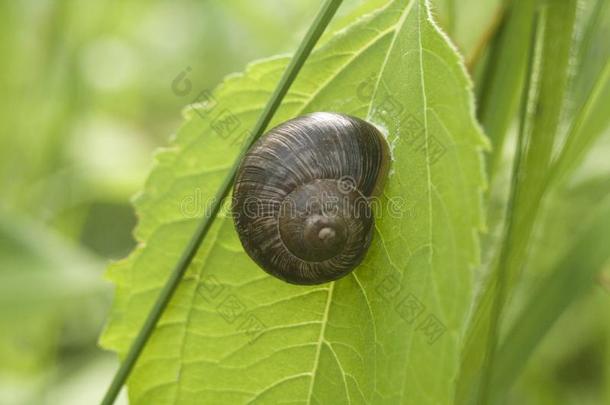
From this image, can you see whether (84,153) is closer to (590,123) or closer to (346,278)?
(346,278)

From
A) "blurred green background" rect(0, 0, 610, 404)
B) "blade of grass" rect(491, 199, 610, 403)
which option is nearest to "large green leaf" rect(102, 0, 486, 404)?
"blurred green background" rect(0, 0, 610, 404)

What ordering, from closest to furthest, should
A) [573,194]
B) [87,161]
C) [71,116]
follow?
[573,194] → [71,116] → [87,161]

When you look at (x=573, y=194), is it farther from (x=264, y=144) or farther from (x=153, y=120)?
(x=153, y=120)

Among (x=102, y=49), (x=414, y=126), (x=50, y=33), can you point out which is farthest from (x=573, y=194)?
(x=102, y=49)

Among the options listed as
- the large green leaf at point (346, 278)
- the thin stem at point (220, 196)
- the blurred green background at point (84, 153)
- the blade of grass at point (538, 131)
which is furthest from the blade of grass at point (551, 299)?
the thin stem at point (220, 196)

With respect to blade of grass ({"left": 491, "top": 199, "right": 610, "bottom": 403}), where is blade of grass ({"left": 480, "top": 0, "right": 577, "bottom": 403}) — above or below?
above

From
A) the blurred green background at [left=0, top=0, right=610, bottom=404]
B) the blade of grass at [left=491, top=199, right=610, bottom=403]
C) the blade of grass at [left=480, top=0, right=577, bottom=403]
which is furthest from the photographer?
the blurred green background at [left=0, top=0, right=610, bottom=404]

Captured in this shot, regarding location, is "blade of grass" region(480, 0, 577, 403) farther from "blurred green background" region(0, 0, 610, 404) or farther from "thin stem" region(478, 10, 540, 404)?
"blurred green background" region(0, 0, 610, 404)

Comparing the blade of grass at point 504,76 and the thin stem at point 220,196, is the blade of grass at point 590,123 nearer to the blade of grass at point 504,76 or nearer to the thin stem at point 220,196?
the blade of grass at point 504,76
